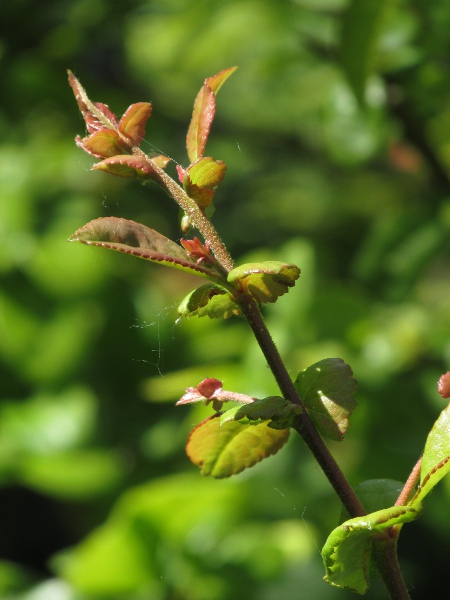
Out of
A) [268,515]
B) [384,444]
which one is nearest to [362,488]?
[384,444]

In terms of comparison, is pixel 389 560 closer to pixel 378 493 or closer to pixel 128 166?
pixel 378 493

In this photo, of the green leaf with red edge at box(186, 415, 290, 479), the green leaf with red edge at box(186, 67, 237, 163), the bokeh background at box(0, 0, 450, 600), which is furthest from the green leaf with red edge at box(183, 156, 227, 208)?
the bokeh background at box(0, 0, 450, 600)

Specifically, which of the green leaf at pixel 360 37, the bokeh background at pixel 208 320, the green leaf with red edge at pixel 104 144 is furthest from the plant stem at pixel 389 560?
the green leaf at pixel 360 37

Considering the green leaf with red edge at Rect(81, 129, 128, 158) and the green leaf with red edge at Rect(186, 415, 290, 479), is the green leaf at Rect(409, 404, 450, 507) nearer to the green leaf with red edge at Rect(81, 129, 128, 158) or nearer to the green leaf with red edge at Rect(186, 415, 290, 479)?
the green leaf with red edge at Rect(186, 415, 290, 479)

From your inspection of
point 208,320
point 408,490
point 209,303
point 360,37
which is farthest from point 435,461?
point 208,320

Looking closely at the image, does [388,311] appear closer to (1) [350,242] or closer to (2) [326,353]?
(2) [326,353]

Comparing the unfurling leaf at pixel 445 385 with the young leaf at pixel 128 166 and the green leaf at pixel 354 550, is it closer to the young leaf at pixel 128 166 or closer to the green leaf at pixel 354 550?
the green leaf at pixel 354 550
